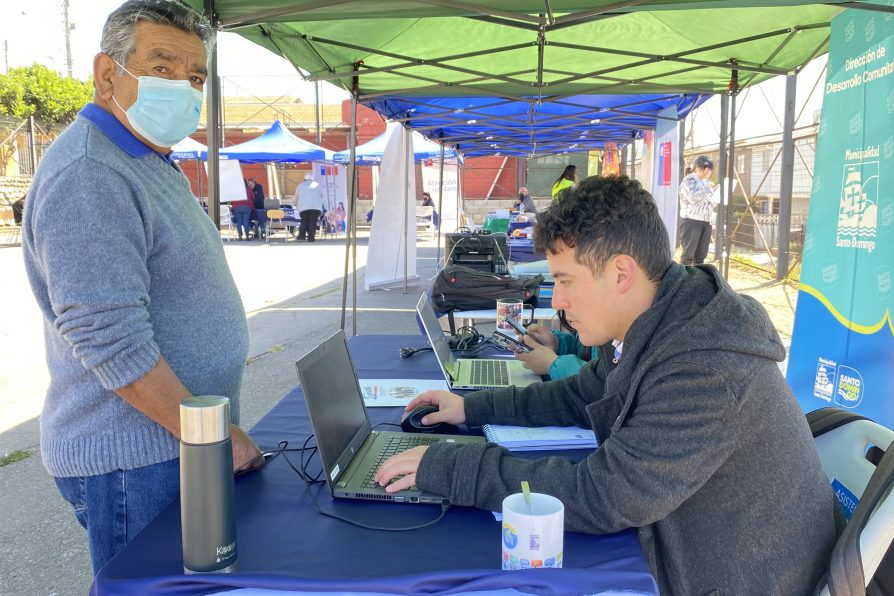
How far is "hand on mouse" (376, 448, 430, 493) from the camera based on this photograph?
1.39 metres

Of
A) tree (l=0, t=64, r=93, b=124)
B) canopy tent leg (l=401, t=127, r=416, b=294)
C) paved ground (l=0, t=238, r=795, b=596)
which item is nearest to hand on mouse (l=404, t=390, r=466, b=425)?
paved ground (l=0, t=238, r=795, b=596)

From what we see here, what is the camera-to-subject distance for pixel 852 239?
9.95 ft

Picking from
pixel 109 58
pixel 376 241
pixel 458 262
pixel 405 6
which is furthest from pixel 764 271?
pixel 109 58

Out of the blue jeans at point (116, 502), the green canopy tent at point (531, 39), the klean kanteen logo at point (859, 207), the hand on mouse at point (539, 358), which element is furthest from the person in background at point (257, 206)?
the blue jeans at point (116, 502)

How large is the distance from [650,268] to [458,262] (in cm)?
394

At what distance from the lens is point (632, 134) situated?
9742 millimetres

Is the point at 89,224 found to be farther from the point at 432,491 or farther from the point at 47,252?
the point at 432,491

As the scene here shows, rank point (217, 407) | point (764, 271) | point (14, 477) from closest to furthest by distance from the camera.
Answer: point (217, 407) → point (14, 477) → point (764, 271)

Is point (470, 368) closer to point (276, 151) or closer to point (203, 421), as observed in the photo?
point (203, 421)

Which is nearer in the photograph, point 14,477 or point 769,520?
point 769,520

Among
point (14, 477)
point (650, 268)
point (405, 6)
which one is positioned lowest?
point (14, 477)

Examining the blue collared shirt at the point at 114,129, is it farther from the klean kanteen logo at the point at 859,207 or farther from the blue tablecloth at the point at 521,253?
the blue tablecloth at the point at 521,253

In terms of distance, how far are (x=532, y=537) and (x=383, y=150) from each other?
394 inches

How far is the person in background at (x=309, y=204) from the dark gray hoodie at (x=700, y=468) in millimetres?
16230
